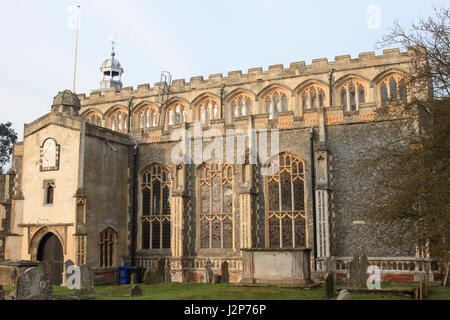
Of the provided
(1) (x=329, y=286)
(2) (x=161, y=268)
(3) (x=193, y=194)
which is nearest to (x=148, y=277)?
(2) (x=161, y=268)

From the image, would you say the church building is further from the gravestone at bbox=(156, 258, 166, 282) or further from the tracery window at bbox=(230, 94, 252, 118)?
the tracery window at bbox=(230, 94, 252, 118)

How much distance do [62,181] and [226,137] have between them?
24.7 ft

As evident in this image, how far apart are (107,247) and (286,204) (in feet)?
27.6

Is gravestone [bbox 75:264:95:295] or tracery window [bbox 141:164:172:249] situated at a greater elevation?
tracery window [bbox 141:164:172:249]

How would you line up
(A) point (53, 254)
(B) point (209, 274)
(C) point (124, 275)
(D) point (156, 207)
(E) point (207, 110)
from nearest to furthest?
1. (B) point (209, 274)
2. (A) point (53, 254)
3. (C) point (124, 275)
4. (D) point (156, 207)
5. (E) point (207, 110)

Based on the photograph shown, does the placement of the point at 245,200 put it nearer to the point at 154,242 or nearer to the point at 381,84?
the point at 154,242

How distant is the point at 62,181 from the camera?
22.0 metres

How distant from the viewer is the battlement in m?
27.1

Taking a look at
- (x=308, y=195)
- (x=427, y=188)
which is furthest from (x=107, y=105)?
(x=427, y=188)

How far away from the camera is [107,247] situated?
2286 centimetres

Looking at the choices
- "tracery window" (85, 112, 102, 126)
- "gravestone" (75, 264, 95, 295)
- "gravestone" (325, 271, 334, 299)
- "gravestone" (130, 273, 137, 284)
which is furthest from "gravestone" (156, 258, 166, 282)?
"tracery window" (85, 112, 102, 126)

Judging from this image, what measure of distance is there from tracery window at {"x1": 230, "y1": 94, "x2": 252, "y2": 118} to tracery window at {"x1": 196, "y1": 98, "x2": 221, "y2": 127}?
1.13 metres

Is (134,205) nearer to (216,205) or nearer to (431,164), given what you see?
(216,205)

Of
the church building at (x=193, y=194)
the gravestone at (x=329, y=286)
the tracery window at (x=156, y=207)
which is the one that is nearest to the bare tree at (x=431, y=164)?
the gravestone at (x=329, y=286)
